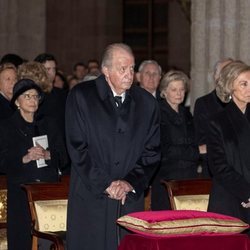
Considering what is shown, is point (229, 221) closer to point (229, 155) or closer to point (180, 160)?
point (229, 155)

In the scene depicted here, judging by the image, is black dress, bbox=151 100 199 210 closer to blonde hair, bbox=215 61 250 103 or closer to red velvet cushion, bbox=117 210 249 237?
blonde hair, bbox=215 61 250 103

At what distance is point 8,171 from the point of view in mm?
8062

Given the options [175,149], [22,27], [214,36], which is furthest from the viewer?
[22,27]

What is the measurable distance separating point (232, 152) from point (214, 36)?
4969 millimetres

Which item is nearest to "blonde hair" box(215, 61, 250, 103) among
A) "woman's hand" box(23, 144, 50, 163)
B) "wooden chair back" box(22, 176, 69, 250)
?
"wooden chair back" box(22, 176, 69, 250)

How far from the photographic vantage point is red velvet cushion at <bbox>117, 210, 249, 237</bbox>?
5.30m

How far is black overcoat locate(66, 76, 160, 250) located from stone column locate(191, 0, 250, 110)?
4.80 meters

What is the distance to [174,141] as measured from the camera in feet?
28.8

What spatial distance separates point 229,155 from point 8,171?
7.07ft

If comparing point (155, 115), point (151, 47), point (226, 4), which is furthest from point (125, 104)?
point (151, 47)

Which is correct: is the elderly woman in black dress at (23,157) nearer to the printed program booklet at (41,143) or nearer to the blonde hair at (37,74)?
the printed program booklet at (41,143)

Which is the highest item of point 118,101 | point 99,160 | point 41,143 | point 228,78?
point 228,78

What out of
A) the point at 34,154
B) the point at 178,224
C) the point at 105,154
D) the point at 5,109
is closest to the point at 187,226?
the point at 178,224

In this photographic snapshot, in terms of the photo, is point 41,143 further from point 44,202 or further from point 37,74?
point 37,74
